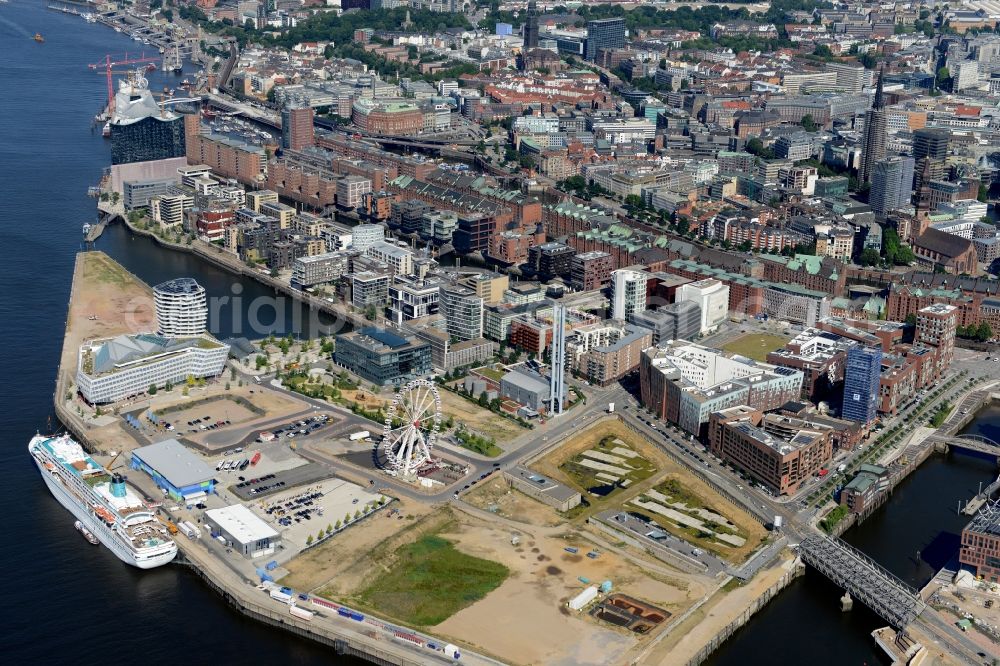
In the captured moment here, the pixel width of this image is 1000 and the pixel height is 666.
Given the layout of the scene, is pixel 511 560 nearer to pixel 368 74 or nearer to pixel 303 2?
pixel 368 74

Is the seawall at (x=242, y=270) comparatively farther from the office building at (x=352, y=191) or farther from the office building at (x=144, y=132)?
the office building at (x=352, y=191)

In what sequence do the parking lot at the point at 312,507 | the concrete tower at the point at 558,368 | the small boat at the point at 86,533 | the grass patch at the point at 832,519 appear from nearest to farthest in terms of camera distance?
the small boat at the point at 86,533
the parking lot at the point at 312,507
the grass patch at the point at 832,519
the concrete tower at the point at 558,368

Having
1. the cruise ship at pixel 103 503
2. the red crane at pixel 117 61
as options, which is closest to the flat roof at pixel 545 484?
the cruise ship at pixel 103 503

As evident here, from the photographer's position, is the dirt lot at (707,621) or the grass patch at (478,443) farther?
the grass patch at (478,443)

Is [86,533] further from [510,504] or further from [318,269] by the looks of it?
[318,269]

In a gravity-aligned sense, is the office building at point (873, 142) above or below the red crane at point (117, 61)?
below

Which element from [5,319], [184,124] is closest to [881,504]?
[5,319]
